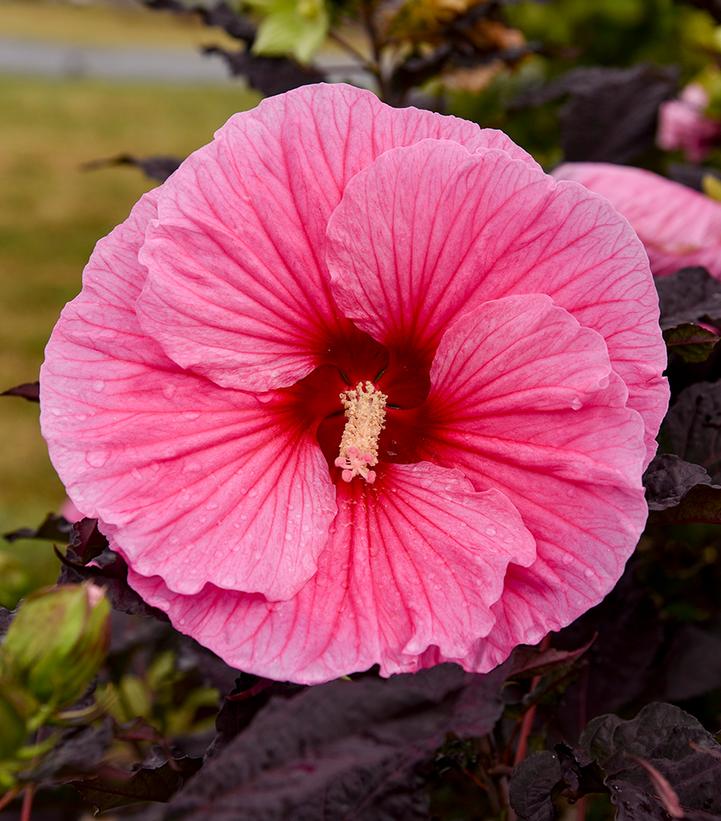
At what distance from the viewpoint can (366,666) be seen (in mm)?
615

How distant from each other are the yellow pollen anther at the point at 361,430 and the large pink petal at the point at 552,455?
0.08m

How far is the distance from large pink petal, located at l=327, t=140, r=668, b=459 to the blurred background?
0.50 metres

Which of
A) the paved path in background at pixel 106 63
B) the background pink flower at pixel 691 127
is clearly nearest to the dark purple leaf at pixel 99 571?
the background pink flower at pixel 691 127

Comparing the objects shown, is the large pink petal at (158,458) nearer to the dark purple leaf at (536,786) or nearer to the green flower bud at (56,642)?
the green flower bud at (56,642)

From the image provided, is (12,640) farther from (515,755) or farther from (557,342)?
(515,755)

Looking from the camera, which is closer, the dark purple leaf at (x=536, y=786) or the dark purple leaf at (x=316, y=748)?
the dark purple leaf at (x=316, y=748)

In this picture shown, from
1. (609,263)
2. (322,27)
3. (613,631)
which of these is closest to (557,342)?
(609,263)

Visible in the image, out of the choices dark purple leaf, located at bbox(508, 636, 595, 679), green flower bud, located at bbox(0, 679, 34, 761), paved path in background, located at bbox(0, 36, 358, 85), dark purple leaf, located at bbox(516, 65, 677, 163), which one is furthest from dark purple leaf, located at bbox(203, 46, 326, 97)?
paved path in background, located at bbox(0, 36, 358, 85)

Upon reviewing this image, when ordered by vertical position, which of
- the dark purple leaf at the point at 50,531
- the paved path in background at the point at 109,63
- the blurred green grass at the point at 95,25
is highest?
the dark purple leaf at the point at 50,531

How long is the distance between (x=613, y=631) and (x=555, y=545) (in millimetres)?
382

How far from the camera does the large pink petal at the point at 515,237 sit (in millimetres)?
670

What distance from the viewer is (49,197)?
7031mm

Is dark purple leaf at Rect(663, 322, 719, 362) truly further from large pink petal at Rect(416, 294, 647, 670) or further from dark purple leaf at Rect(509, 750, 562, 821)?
dark purple leaf at Rect(509, 750, 562, 821)

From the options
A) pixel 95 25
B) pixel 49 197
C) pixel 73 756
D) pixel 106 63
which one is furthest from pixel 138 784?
pixel 95 25
